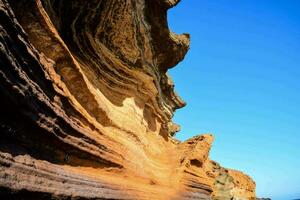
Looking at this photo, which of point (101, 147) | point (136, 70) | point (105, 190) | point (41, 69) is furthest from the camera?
point (136, 70)

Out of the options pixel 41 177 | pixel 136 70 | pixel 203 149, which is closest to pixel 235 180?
pixel 203 149

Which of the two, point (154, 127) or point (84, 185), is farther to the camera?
point (154, 127)

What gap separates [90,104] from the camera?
9.12m

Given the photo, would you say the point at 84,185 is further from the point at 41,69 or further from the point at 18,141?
the point at 41,69

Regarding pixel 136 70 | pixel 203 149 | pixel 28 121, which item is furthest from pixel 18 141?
pixel 203 149

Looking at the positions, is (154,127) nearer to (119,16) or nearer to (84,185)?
(119,16)

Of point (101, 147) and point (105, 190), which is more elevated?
point (101, 147)

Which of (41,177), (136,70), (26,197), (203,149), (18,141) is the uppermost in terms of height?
(136,70)

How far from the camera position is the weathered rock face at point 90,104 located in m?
4.95

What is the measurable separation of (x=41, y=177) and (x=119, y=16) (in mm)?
6976

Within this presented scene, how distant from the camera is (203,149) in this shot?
1473cm

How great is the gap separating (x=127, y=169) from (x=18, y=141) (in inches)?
167

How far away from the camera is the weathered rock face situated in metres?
4.95

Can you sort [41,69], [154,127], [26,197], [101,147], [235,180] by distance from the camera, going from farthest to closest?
[235,180], [154,127], [101,147], [41,69], [26,197]
